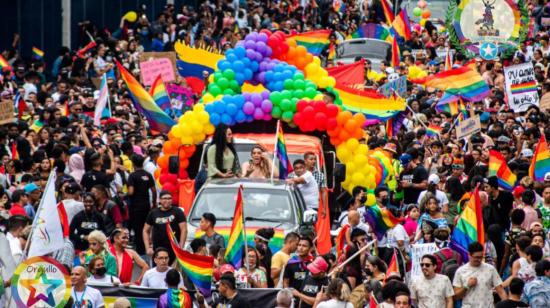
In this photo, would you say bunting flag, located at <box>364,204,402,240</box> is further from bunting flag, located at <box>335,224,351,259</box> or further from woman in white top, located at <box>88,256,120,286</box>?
woman in white top, located at <box>88,256,120,286</box>

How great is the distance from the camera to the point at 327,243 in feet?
70.2

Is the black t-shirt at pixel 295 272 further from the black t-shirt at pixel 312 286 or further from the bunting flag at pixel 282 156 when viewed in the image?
the bunting flag at pixel 282 156

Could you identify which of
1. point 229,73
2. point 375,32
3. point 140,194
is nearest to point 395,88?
point 229,73

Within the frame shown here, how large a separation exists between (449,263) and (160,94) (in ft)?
39.6

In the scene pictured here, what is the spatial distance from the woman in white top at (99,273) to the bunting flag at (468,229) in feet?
12.5

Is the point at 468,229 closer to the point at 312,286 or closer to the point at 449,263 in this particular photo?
the point at 449,263

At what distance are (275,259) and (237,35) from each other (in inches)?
1007

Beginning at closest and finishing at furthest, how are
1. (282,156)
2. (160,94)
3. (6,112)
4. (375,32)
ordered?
(282,156)
(6,112)
(160,94)
(375,32)

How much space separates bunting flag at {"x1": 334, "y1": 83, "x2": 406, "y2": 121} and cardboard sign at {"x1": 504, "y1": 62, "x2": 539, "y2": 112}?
194 centimetres

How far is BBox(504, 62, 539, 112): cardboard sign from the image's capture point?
30.5 meters

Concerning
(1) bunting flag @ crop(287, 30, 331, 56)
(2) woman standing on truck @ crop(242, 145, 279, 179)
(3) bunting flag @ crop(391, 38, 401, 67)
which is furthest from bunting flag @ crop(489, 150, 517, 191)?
(3) bunting flag @ crop(391, 38, 401, 67)

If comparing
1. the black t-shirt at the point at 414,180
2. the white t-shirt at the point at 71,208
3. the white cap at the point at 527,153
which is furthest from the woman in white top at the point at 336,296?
the white cap at the point at 527,153

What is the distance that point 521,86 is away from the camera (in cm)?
3064

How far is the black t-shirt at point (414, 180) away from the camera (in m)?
24.8
